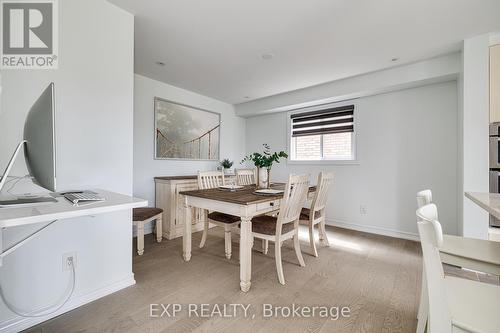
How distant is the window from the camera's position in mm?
3693

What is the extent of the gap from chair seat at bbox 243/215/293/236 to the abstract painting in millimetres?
2134

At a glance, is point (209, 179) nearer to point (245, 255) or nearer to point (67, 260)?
point (245, 255)

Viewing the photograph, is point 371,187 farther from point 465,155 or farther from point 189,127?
point 189,127

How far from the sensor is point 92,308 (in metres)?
1.58

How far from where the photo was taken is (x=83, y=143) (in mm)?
1677

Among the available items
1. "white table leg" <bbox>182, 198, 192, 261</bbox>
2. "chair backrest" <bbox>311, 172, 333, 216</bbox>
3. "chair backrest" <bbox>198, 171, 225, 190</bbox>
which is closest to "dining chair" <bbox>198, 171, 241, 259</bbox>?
"chair backrest" <bbox>198, 171, 225, 190</bbox>

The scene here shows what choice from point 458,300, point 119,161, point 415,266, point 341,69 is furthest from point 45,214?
point 341,69

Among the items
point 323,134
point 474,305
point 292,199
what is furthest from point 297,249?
point 323,134

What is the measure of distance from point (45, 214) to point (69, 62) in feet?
4.47

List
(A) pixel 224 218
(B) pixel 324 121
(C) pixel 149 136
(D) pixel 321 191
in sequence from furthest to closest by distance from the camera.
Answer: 1. (B) pixel 324 121
2. (C) pixel 149 136
3. (D) pixel 321 191
4. (A) pixel 224 218

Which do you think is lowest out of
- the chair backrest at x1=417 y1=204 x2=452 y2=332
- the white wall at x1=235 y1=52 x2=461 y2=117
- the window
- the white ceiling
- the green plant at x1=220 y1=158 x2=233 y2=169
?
the chair backrest at x1=417 y1=204 x2=452 y2=332

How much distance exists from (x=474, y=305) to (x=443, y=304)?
0.63 ft

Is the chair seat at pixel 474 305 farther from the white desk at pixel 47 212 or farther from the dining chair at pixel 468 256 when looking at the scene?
the white desk at pixel 47 212

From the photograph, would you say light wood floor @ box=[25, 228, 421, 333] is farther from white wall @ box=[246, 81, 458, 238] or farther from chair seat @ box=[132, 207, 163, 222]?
white wall @ box=[246, 81, 458, 238]
